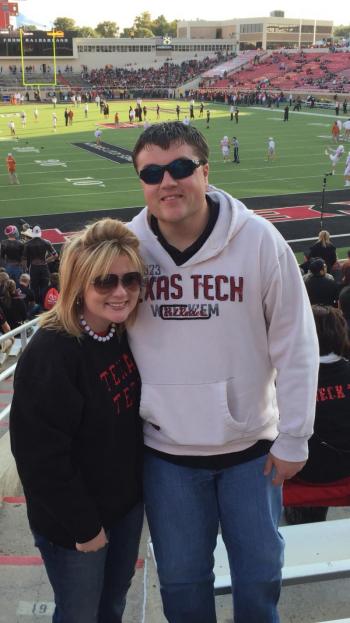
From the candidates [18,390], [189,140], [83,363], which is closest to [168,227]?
[189,140]

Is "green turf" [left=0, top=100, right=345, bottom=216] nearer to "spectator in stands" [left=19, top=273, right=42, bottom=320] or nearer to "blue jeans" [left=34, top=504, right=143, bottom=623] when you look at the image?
"spectator in stands" [left=19, top=273, right=42, bottom=320]

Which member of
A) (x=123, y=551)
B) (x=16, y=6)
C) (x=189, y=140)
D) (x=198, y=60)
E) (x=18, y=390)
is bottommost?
(x=123, y=551)

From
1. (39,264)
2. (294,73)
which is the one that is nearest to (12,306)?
(39,264)

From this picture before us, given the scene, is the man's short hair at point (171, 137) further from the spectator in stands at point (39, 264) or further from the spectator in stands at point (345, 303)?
the spectator in stands at point (39, 264)

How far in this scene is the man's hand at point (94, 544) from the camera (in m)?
2.07

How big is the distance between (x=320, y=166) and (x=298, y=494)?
909 inches

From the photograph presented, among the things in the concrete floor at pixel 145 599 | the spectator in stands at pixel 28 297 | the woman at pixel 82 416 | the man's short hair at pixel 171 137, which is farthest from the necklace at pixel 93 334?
the spectator in stands at pixel 28 297

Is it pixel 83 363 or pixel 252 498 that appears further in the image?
pixel 252 498

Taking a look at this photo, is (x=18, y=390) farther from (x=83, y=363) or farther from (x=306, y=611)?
(x=306, y=611)

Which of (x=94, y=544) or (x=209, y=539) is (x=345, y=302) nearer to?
(x=209, y=539)

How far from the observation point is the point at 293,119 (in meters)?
42.4

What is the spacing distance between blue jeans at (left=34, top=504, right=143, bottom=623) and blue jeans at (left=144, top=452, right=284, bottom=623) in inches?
5.6

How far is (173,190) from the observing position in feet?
7.03

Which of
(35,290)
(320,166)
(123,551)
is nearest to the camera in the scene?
(123,551)
